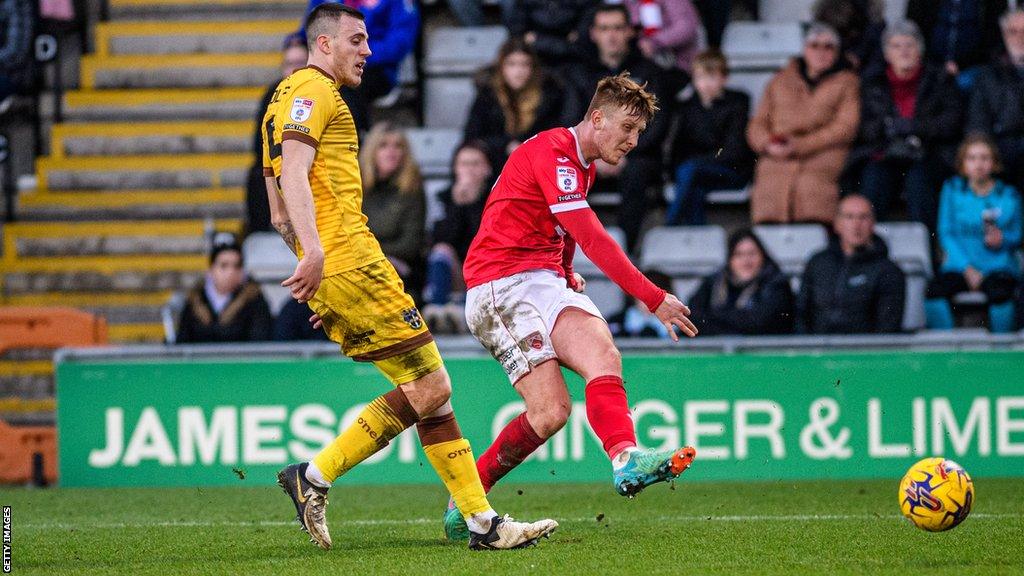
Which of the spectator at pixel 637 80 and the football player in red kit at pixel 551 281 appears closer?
the football player in red kit at pixel 551 281

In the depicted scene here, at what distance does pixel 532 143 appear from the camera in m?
6.49

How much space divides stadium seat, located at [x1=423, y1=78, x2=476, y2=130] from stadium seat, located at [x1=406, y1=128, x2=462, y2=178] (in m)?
0.59

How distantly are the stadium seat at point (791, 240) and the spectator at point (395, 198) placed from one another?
8.23ft

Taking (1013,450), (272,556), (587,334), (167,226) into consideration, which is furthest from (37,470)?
(1013,450)

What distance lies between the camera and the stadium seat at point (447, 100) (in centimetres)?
1314

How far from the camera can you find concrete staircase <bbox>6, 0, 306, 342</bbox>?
1284 cm

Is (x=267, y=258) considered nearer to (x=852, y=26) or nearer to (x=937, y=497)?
(x=852, y=26)

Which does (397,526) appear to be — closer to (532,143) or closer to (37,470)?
(532,143)

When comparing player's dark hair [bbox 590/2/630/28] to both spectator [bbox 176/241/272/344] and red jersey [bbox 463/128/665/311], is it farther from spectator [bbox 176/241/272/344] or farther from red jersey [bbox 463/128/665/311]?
red jersey [bbox 463/128/665/311]

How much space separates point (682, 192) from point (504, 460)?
5.35m

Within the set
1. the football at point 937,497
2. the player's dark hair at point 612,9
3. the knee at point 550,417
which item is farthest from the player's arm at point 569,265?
the player's dark hair at point 612,9

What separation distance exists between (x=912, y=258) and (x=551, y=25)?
3.38 meters

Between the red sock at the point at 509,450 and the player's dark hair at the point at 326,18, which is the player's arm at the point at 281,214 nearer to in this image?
the player's dark hair at the point at 326,18

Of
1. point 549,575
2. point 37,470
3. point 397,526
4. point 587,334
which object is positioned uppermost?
point 587,334
